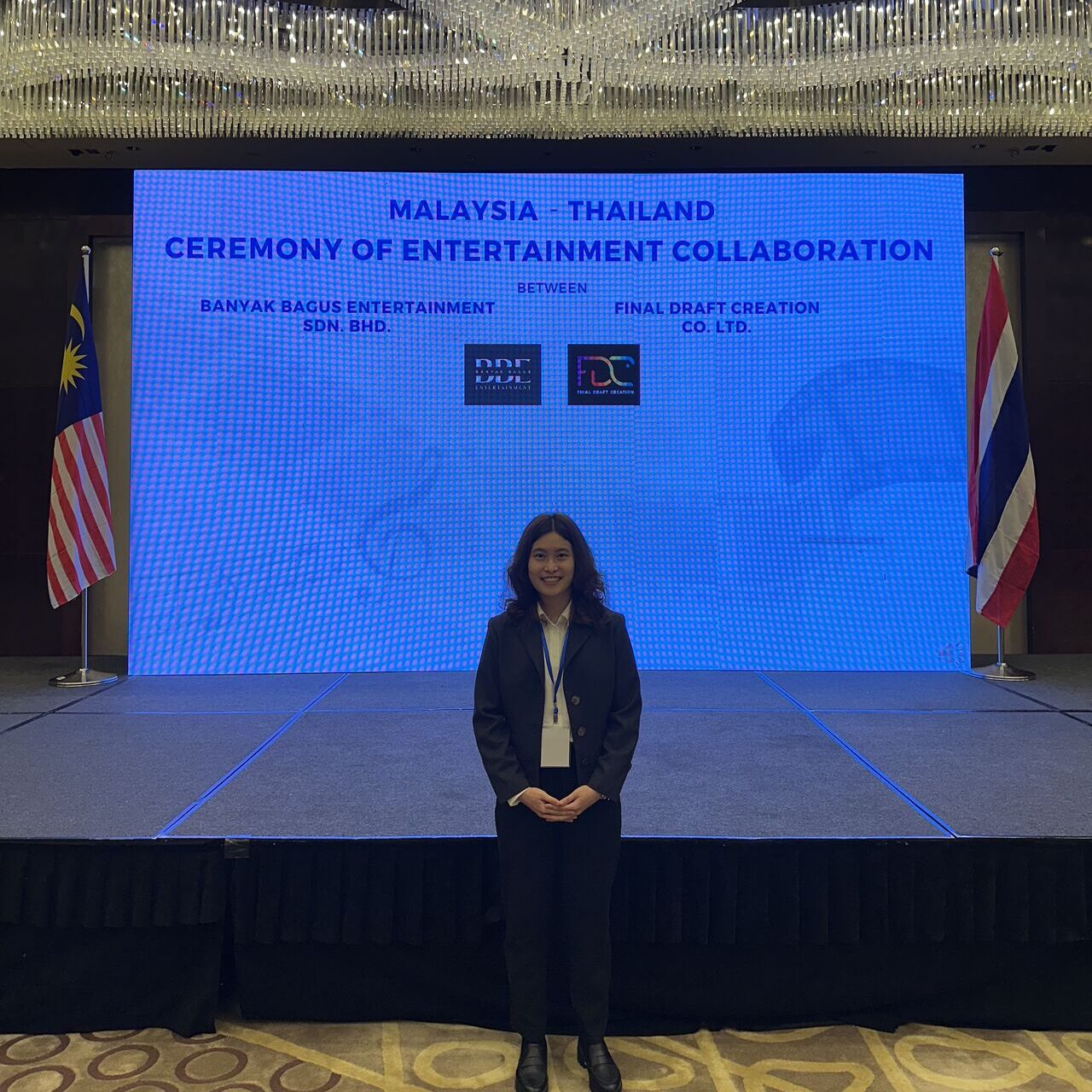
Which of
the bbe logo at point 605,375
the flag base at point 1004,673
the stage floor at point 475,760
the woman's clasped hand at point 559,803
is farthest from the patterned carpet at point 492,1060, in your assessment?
the bbe logo at point 605,375

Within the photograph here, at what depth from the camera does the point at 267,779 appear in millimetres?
2939

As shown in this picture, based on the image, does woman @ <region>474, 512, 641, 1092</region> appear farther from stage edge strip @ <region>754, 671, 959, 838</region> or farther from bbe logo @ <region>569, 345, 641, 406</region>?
bbe logo @ <region>569, 345, 641, 406</region>

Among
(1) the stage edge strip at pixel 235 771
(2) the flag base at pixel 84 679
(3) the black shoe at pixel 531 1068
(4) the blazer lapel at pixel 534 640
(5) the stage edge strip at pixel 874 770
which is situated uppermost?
(4) the blazer lapel at pixel 534 640

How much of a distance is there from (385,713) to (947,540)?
336 centimetres

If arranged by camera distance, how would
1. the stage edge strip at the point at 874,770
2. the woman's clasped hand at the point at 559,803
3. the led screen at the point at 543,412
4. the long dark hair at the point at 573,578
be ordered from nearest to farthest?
1. the woman's clasped hand at the point at 559,803
2. the long dark hair at the point at 573,578
3. the stage edge strip at the point at 874,770
4. the led screen at the point at 543,412

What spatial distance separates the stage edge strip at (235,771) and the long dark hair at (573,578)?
1.19m

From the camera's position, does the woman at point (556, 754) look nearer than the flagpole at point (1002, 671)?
Yes

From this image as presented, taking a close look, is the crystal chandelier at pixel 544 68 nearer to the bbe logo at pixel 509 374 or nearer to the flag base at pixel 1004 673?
the bbe logo at pixel 509 374

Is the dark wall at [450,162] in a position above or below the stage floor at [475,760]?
above

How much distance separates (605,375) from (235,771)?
3173 mm

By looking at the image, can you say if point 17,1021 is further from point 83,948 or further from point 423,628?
point 423,628

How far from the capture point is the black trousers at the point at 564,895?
1.88 meters

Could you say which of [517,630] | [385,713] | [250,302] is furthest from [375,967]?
[250,302]

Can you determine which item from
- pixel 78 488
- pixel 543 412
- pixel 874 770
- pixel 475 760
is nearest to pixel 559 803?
pixel 475 760
